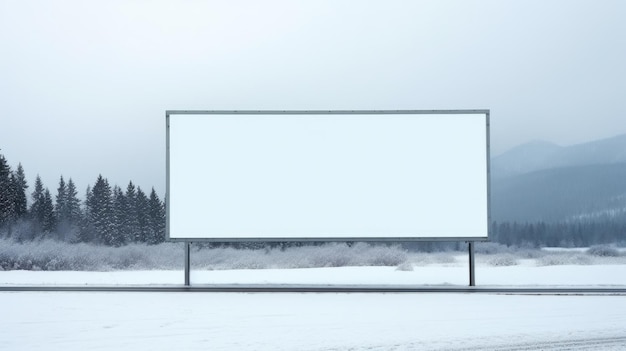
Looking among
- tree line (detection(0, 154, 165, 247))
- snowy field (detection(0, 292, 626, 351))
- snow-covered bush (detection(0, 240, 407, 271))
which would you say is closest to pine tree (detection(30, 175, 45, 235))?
tree line (detection(0, 154, 165, 247))

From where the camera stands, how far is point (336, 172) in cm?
1702

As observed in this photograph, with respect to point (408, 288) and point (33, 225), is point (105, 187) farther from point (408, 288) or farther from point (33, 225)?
point (408, 288)

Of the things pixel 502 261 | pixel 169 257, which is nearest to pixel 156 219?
pixel 169 257

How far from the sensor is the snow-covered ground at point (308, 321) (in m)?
9.65

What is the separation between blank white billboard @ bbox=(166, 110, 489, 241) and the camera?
55.6ft

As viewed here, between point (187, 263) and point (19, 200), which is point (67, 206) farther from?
point (187, 263)

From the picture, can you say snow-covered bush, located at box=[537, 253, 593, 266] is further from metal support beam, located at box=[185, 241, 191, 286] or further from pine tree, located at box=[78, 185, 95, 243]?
pine tree, located at box=[78, 185, 95, 243]

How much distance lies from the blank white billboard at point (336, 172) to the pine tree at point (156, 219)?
81.1 feet

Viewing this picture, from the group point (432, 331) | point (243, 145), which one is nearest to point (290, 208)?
point (243, 145)

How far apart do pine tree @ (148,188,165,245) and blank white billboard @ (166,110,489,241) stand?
24734mm

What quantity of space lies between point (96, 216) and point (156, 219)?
608 centimetres

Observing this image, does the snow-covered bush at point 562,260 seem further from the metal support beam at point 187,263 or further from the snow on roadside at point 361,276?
the metal support beam at point 187,263

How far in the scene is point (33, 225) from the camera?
165 ft

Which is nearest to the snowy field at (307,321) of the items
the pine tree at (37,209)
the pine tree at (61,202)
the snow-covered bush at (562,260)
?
the snow-covered bush at (562,260)
